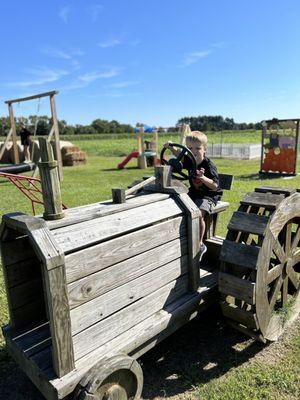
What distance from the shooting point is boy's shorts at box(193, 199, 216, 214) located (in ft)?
10.9

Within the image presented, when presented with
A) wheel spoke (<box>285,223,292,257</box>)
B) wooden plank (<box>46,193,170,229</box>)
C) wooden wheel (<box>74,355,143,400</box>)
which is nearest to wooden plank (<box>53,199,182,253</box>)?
wooden plank (<box>46,193,170,229</box>)

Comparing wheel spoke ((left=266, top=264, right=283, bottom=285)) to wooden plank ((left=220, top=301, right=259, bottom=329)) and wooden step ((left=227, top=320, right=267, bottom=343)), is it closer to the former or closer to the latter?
wooden plank ((left=220, top=301, right=259, bottom=329))

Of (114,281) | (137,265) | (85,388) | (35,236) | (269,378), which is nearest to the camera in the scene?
(35,236)

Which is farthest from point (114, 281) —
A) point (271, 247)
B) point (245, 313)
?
point (271, 247)

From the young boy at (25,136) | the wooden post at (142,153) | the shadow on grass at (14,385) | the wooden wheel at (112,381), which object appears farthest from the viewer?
the young boy at (25,136)

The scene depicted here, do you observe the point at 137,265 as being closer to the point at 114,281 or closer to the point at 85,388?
the point at 114,281

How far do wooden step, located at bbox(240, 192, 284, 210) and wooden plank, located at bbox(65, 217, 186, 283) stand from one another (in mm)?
593

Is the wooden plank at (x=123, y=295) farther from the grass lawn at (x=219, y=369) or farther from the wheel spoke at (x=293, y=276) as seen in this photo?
the wheel spoke at (x=293, y=276)

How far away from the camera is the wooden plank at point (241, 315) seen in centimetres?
259

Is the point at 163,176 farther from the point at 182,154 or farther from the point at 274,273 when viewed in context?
the point at 274,273

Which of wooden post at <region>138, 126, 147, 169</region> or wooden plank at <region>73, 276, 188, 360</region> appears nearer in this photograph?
wooden plank at <region>73, 276, 188, 360</region>

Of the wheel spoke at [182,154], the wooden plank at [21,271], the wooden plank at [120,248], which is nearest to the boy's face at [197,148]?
the wheel spoke at [182,154]

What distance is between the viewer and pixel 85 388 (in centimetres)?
191

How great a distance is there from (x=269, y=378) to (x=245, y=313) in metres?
0.51
